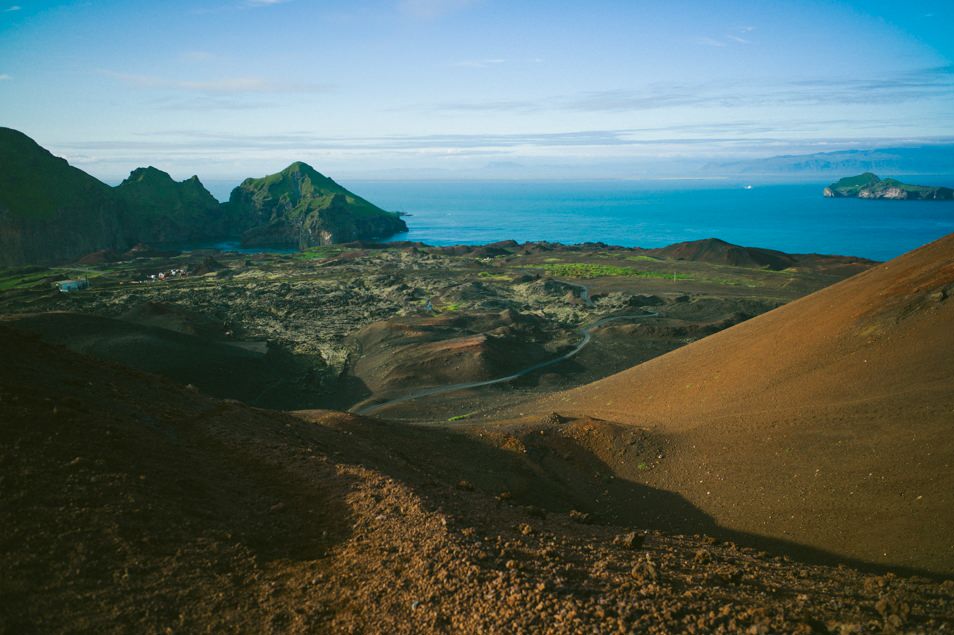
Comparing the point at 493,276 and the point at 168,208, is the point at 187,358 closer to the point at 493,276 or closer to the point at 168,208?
the point at 493,276

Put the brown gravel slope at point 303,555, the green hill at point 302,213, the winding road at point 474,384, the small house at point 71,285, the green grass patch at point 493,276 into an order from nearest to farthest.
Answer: the brown gravel slope at point 303,555 → the winding road at point 474,384 → the small house at point 71,285 → the green grass patch at point 493,276 → the green hill at point 302,213

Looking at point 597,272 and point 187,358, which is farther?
point 597,272

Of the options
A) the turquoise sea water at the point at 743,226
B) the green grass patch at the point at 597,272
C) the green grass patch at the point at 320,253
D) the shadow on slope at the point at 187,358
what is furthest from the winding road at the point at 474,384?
the turquoise sea water at the point at 743,226

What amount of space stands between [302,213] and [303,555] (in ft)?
436

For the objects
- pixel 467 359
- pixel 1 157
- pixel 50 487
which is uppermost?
pixel 1 157

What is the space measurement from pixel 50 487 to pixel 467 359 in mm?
30348

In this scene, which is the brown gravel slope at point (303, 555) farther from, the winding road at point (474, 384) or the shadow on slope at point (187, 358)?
the shadow on slope at point (187, 358)

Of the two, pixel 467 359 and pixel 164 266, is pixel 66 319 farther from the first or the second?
pixel 164 266

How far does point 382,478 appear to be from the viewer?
11.0 m

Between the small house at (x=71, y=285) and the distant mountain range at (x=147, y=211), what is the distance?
33197mm

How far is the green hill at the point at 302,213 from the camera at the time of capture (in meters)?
129

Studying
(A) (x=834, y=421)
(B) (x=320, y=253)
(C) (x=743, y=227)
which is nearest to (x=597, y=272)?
(B) (x=320, y=253)

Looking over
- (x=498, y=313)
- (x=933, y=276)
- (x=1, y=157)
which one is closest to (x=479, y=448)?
(x=933, y=276)

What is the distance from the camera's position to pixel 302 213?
440 ft
